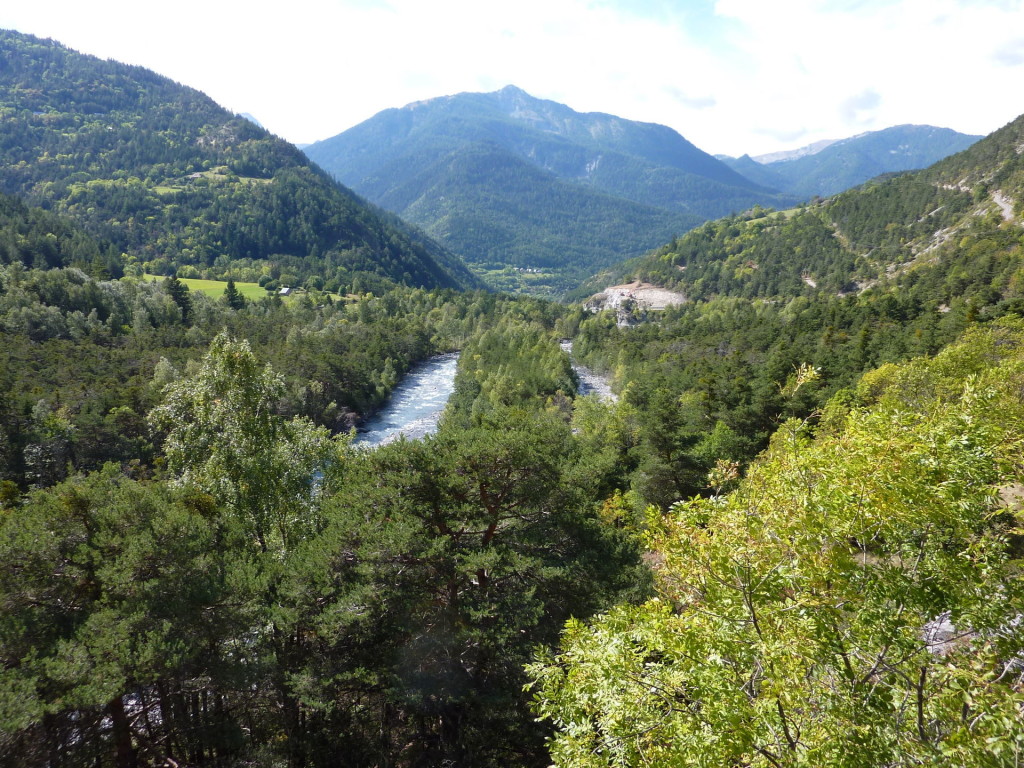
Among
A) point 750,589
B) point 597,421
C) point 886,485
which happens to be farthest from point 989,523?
point 597,421

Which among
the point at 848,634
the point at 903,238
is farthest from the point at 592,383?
the point at 903,238

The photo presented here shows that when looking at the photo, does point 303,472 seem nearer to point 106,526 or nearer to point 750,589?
point 106,526

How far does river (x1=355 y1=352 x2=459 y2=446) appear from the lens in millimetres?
76812

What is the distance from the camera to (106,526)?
15469mm

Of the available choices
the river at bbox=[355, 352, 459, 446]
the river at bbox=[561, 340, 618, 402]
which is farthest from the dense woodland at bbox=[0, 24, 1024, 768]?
the river at bbox=[561, 340, 618, 402]

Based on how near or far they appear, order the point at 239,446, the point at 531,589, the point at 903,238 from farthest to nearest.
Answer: the point at 903,238
the point at 239,446
the point at 531,589

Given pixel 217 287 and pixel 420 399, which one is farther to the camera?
pixel 217 287

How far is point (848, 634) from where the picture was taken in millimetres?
7238

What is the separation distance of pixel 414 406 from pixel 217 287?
107 m

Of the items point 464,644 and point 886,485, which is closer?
point 886,485

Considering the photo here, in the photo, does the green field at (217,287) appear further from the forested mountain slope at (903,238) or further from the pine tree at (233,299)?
the forested mountain slope at (903,238)

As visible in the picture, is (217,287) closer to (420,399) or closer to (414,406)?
(420,399)

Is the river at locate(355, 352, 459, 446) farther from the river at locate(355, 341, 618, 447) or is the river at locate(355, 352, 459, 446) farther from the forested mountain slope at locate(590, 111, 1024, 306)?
the forested mountain slope at locate(590, 111, 1024, 306)

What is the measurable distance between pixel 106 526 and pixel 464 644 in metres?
11.8
